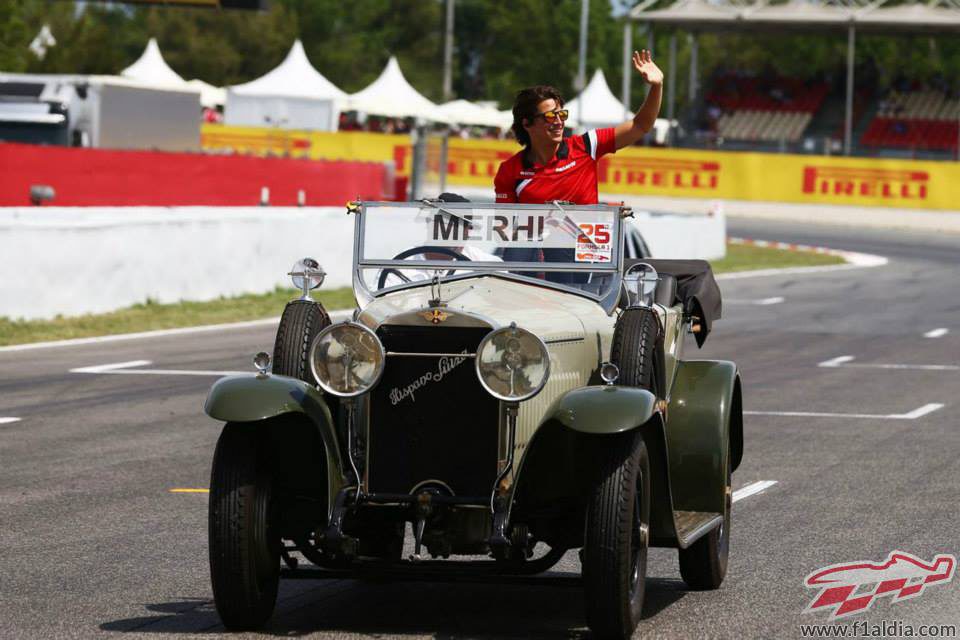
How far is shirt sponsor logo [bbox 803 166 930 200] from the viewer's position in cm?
4909

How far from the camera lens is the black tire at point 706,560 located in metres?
7.31

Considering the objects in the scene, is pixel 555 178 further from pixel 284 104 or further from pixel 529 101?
pixel 284 104

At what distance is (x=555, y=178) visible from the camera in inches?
303

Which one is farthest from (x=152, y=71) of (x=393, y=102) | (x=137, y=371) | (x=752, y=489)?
(x=752, y=489)

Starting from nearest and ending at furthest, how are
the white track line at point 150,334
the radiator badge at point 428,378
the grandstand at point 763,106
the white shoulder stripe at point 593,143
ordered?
the radiator badge at point 428,378 → the white shoulder stripe at point 593,143 → the white track line at point 150,334 → the grandstand at point 763,106

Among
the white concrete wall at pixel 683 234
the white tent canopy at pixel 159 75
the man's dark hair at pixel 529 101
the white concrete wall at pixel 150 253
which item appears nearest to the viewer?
the man's dark hair at pixel 529 101

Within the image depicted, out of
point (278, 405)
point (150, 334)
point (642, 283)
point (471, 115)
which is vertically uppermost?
point (471, 115)

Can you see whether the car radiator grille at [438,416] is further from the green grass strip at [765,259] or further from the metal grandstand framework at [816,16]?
the metal grandstand framework at [816,16]

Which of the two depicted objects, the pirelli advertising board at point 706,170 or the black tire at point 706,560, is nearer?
the black tire at point 706,560

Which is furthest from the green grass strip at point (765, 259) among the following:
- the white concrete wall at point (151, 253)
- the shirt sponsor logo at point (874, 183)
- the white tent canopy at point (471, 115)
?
the white tent canopy at point (471, 115)

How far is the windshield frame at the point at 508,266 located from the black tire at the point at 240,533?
1.03 meters

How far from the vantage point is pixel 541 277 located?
7.22 metres

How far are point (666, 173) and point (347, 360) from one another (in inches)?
1799

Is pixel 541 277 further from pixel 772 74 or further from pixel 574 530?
pixel 772 74
